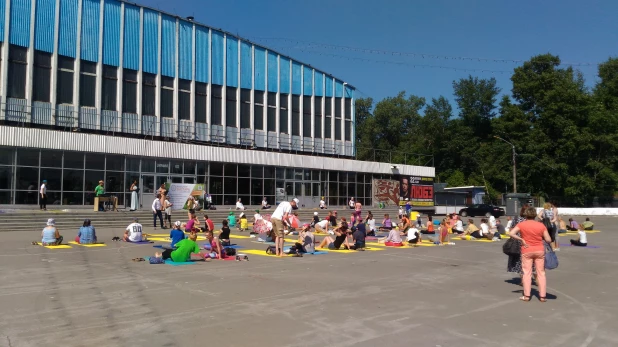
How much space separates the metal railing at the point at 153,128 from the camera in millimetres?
34000

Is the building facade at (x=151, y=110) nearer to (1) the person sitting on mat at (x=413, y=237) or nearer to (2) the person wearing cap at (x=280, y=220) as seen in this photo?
(2) the person wearing cap at (x=280, y=220)

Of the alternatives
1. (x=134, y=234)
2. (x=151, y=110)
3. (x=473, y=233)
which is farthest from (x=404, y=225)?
(x=151, y=110)

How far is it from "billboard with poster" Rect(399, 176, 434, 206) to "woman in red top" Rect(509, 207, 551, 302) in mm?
43662

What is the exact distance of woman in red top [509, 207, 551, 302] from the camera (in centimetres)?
968

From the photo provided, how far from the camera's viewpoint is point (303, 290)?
411 inches

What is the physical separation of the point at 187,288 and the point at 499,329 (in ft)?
19.3

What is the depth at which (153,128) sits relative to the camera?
131 feet

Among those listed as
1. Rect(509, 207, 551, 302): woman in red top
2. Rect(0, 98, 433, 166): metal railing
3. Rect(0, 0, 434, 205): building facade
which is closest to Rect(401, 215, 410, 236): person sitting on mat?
Rect(509, 207, 551, 302): woman in red top

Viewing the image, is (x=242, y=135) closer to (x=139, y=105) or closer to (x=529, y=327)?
(x=139, y=105)

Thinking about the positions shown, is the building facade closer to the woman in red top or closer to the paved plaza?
the paved plaza

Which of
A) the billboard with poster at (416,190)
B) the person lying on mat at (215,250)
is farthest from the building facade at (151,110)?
the person lying on mat at (215,250)

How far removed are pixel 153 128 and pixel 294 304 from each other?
33.5 m

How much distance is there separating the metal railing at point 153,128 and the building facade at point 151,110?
80mm

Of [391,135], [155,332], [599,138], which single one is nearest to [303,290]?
[155,332]
